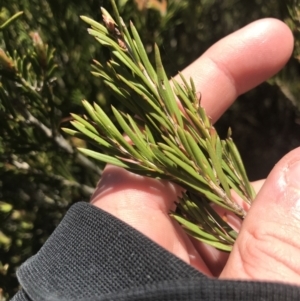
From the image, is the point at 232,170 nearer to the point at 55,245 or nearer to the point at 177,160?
the point at 177,160

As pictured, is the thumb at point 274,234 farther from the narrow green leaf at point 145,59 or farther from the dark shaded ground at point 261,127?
the dark shaded ground at point 261,127

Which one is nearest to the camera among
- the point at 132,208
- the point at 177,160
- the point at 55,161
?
the point at 177,160

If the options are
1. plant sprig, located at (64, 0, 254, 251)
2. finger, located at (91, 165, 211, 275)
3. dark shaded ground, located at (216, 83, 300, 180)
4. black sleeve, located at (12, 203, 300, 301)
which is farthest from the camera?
dark shaded ground, located at (216, 83, 300, 180)

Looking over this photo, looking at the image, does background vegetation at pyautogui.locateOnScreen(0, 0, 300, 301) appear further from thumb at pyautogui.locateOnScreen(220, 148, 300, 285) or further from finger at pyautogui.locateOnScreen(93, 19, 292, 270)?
thumb at pyautogui.locateOnScreen(220, 148, 300, 285)

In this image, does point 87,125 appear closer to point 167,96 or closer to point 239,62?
point 167,96

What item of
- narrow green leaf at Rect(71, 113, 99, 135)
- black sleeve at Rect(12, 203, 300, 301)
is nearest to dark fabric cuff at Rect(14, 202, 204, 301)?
black sleeve at Rect(12, 203, 300, 301)

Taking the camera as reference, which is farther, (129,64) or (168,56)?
(168,56)

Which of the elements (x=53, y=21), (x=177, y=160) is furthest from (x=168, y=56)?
(x=177, y=160)
